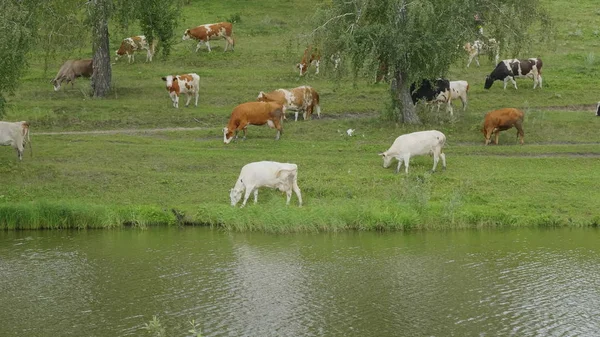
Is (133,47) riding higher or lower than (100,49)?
higher

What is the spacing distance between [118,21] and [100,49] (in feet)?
10.2

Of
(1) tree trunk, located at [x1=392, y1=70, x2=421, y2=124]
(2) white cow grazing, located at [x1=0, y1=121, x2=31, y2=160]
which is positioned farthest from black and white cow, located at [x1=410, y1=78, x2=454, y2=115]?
(2) white cow grazing, located at [x1=0, y1=121, x2=31, y2=160]

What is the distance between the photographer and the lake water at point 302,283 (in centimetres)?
1939

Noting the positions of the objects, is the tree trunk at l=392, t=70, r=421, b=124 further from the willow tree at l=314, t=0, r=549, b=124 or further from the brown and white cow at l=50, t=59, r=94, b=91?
the brown and white cow at l=50, t=59, r=94, b=91

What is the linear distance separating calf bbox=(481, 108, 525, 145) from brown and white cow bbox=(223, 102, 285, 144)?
26.9ft

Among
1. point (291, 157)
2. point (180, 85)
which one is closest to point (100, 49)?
point (180, 85)

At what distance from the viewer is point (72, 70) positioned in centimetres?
4834

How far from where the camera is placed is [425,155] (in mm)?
35875

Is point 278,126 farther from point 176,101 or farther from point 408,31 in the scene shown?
point 176,101

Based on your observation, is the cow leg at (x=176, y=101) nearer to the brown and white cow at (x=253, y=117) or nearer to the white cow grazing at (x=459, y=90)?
the brown and white cow at (x=253, y=117)

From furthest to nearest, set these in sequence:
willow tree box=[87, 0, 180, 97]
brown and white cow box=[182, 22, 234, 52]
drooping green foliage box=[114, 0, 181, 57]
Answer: brown and white cow box=[182, 22, 234, 52]
drooping green foliage box=[114, 0, 181, 57]
willow tree box=[87, 0, 180, 97]

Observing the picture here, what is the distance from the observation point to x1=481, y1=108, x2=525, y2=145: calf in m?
38.2

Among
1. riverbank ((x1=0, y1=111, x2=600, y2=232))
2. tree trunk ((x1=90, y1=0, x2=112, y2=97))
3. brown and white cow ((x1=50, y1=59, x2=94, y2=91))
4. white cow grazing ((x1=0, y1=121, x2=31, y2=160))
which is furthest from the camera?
brown and white cow ((x1=50, y1=59, x2=94, y2=91))

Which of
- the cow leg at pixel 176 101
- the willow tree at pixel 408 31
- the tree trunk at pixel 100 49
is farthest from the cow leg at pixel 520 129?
the tree trunk at pixel 100 49
